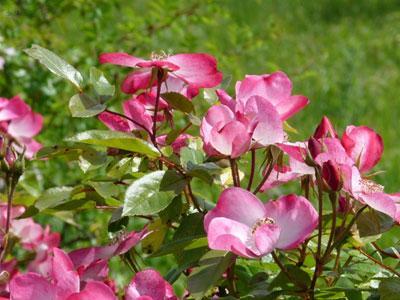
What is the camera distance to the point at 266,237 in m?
0.81

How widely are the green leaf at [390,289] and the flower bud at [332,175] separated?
0.10 metres

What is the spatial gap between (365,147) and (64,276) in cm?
31

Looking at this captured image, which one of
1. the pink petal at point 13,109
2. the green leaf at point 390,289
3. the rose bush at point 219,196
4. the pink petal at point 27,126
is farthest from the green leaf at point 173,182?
the pink petal at point 27,126

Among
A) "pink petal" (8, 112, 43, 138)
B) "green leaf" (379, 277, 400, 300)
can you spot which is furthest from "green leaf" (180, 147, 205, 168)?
"pink petal" (8, 112, 43, 138)

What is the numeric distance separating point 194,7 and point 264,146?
4.52ft

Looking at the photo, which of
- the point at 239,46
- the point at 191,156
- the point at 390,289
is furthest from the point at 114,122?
the point at 239,46

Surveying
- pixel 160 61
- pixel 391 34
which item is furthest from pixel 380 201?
pixel 391 34

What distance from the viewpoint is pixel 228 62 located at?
7.06 feet

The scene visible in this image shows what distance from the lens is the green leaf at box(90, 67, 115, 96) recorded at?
1021 millimetres

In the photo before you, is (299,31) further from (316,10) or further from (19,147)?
(19,147)

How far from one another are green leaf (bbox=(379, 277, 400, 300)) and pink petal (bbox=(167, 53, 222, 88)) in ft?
0.91

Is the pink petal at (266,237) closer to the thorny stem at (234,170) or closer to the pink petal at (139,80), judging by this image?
the thorny stem at (234,170)

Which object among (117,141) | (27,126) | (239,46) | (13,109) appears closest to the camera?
(117,141)

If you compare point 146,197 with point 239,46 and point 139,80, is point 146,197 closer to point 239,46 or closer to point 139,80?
point 139,80
